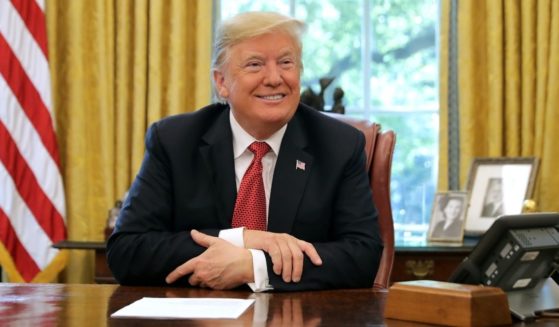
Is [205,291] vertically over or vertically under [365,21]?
under

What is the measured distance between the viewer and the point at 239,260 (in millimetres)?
2389

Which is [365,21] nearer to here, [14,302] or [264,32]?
[264,32]

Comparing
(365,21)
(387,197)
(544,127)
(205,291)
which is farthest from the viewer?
(365,21)

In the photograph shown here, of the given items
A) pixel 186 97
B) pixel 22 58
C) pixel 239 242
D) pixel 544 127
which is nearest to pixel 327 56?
pixel 186 97

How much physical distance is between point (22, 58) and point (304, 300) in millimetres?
2976

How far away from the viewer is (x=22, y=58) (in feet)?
15.3

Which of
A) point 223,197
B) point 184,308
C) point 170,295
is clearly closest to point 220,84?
point 223,197

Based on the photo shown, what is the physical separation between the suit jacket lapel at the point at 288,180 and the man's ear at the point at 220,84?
0.23m

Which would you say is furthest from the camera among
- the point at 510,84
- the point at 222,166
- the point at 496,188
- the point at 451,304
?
the point at 510,84

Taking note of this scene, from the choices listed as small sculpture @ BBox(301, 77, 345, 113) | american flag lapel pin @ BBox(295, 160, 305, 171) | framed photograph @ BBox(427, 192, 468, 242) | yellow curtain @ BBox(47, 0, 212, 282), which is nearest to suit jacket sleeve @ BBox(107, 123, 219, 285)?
american flag lapel pin @ BBox(295, 160, 305, 171)

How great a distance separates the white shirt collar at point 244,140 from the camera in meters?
2.81

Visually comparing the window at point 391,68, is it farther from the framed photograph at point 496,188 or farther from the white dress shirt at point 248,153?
the white dress shirt at point 248,153

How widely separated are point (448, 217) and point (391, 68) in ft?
3.42

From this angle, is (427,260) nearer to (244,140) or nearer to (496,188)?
(496,188)
